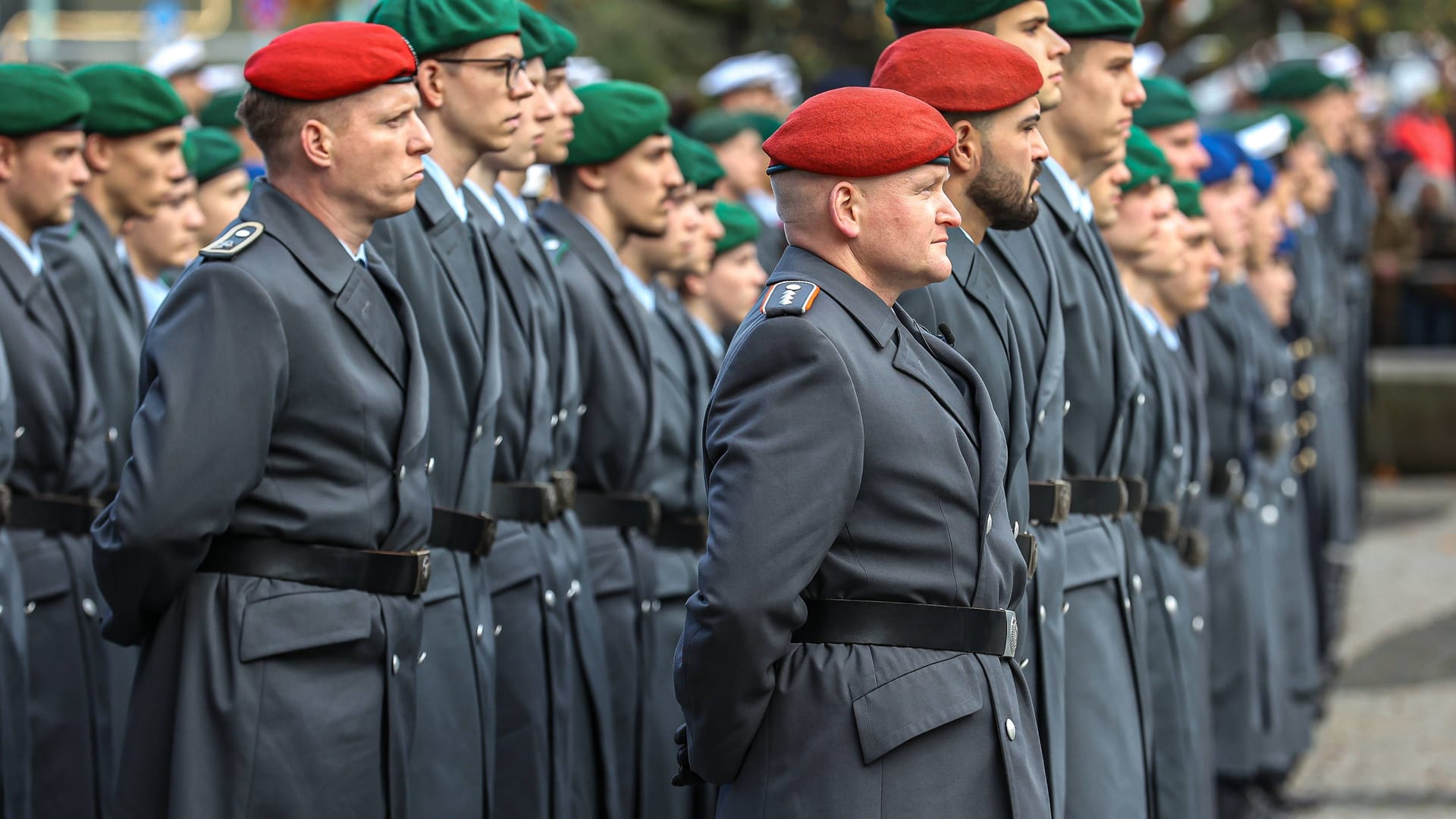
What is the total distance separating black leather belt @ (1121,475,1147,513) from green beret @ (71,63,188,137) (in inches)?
113

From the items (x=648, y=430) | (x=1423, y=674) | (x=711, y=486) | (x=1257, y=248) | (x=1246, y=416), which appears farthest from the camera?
(x=1423, y=674)

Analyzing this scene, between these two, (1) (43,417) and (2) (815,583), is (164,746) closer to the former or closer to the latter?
(2) (815,583)

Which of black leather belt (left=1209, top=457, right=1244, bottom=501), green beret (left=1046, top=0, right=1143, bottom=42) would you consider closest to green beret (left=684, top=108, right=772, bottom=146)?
black leather belt (left=1209, top=457, right=1244, bottom=501)

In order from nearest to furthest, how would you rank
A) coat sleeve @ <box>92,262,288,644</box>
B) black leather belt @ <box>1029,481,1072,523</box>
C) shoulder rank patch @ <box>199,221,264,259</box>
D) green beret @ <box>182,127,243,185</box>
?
coat sleeve @ <box>92,262,288,644</box> → shoulder rank patch @ <box>199,221,264,259</box> → black leather belt @ <box>1029,481,1072,523</box> → green beret @ <box>182,127,243,185</box>

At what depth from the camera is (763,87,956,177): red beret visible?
371 cm

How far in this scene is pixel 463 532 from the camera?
4.63m

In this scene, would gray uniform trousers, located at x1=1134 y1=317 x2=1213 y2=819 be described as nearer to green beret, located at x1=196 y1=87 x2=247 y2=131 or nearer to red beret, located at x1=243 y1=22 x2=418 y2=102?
red beret, located at x1=243 y1=22 x2=418 y2=102

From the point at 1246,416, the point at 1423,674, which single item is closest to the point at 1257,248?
the point at 1246,416

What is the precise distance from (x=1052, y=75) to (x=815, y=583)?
1.82 metres

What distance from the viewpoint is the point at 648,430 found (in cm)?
572

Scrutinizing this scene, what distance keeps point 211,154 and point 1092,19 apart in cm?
300

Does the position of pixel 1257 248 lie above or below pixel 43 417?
below

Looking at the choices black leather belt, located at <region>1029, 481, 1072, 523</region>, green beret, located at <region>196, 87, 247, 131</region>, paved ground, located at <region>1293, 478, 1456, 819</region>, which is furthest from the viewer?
paved ground, located at <region>1293, 478, 1456, 819</region>

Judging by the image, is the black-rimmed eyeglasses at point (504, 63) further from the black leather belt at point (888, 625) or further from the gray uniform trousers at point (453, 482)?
the black leather belt at point (888, 625)
